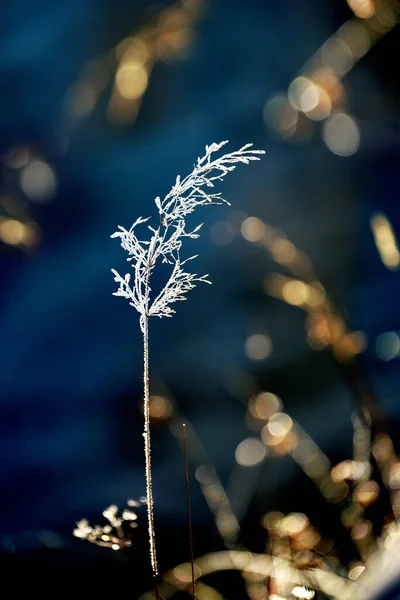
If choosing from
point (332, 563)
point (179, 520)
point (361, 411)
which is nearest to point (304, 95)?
point (361, 411)

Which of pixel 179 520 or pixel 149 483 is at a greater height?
pixel 149 483

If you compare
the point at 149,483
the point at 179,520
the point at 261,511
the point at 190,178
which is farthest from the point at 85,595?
the point at 190,178

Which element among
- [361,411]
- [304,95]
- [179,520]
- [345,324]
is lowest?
[179,520]

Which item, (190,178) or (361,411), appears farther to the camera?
(361,411)

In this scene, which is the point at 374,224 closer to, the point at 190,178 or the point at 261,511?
the point at 190,178

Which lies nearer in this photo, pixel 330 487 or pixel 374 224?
pixel 374 224

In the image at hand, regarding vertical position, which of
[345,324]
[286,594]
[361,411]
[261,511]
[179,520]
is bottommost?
[179,520]

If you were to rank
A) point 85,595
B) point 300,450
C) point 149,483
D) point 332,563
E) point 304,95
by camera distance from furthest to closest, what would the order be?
1. point 85,595
2. point 304,95
3. point 300,450
4. point 332,563
5. point 149,483

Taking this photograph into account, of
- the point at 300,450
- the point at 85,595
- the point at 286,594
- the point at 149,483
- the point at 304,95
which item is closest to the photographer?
the point at 149,483

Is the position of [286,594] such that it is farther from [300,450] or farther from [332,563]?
[300,450]
